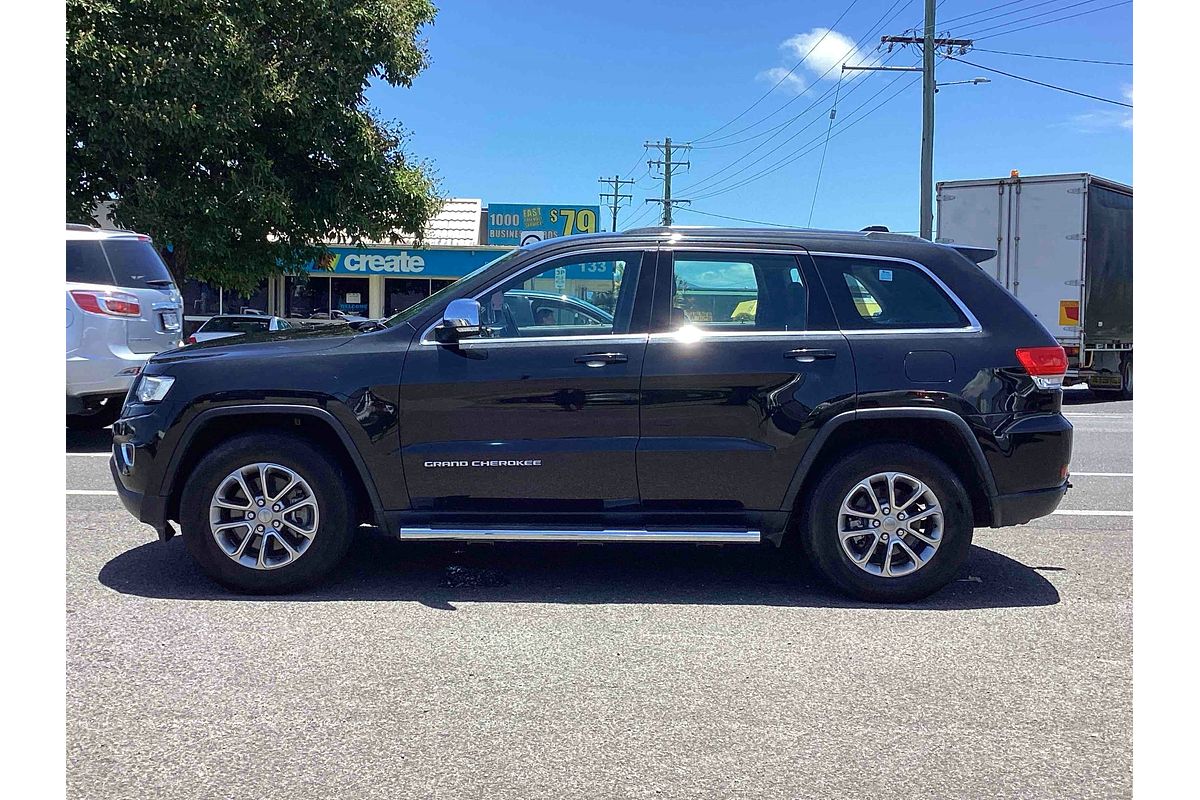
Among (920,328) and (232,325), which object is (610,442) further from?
(232,325)

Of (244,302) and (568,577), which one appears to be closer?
(568,577)

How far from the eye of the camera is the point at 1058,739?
352cm

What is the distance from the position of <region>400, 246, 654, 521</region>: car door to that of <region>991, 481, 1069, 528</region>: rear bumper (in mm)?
1854

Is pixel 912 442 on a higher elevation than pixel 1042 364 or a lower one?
lower

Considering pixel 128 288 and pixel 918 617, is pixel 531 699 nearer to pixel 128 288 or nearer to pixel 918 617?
pixel 918 617

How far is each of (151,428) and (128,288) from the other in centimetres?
518

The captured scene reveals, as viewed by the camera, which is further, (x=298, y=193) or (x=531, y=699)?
(x=298, y=193)

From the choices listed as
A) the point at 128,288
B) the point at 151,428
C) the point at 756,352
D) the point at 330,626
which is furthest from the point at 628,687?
the point at 128,288

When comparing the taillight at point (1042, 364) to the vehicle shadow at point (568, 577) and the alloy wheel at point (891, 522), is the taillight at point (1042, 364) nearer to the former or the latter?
the alloy wheel at point (891, 522)

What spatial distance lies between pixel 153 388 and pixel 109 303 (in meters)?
4.92

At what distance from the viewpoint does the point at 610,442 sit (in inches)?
197

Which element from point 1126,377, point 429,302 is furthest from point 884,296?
point 1126,377

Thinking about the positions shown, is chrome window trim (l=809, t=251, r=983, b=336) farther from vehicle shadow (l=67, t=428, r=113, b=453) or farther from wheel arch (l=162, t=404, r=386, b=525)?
vehicle shadow (l=67, t=428, r=113, b=453)

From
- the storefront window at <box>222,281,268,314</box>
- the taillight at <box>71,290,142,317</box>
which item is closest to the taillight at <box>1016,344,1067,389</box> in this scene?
the taillight at <box>71,290,142,317</box>
